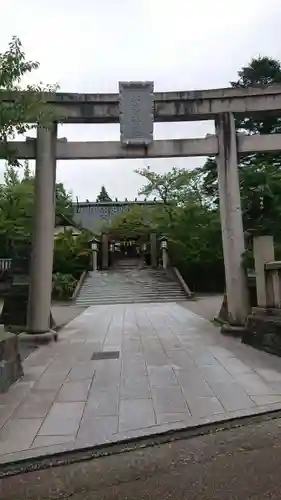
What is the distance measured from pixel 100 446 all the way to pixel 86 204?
40.2 meters

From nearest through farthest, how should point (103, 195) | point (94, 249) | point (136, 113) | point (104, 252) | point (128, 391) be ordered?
1. point (128, 391)
2. point (136, 113)
3. point (94, 249)
4. point (104, 252)
5. point (103, 195)

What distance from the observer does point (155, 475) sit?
9.52 feet

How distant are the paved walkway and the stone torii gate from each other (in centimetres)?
184

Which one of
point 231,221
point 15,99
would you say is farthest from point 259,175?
point 15,99

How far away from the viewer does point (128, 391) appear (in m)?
4.96

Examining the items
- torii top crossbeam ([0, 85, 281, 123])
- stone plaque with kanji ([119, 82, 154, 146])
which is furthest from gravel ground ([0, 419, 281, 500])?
torii top crossbeam ([0, 85, 281, 123])

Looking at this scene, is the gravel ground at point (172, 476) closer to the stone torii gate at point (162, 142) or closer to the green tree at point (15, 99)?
the green tree at point (15, 99)

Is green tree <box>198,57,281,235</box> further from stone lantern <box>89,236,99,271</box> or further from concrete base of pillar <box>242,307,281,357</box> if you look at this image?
stone lantern <box>89,236,99,271</box>

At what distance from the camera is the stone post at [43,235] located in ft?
28.0

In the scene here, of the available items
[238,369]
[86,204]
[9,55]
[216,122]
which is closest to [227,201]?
[216,122]

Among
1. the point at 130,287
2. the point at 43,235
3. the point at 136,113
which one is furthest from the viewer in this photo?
the point at 130,287

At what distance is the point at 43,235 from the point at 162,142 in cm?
313

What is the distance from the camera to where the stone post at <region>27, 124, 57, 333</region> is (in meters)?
8.55

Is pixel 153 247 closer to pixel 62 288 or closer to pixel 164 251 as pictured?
pixel 164 251
